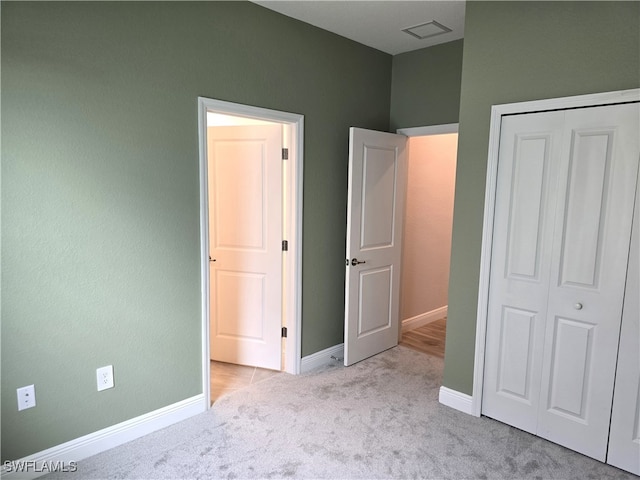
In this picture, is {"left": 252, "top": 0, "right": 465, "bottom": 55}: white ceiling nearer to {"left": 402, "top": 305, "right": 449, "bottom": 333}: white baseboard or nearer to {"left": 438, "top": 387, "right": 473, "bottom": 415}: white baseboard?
{"left": 438, "top": 387, "right": 473, "bottom": 415}: white baseboard

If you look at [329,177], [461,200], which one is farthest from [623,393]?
[329,177]

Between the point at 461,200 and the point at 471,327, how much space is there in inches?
32.5

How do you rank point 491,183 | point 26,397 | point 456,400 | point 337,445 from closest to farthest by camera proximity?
point 26,397 → point 337,445 → point 491,183 → point 456,400

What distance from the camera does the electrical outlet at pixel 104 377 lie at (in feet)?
7.58

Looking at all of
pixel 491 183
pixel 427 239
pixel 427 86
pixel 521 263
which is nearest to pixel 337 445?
pixel 521 263

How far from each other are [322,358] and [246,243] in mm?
1140

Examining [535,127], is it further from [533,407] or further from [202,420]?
[202,420]

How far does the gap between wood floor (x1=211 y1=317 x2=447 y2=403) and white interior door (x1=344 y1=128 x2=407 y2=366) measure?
14.2 inches

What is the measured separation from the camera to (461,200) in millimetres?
2727

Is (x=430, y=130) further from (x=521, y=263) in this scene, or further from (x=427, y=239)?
(x=521, y=263)

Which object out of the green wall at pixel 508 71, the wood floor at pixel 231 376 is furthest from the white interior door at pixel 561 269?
the wood floor at pixel 231 376

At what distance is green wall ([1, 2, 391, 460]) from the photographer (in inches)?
78.5

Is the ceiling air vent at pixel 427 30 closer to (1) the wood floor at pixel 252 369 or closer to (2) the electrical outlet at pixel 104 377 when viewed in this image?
(1) the wood floor at pixel 252 369

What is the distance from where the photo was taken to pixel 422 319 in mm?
4648
